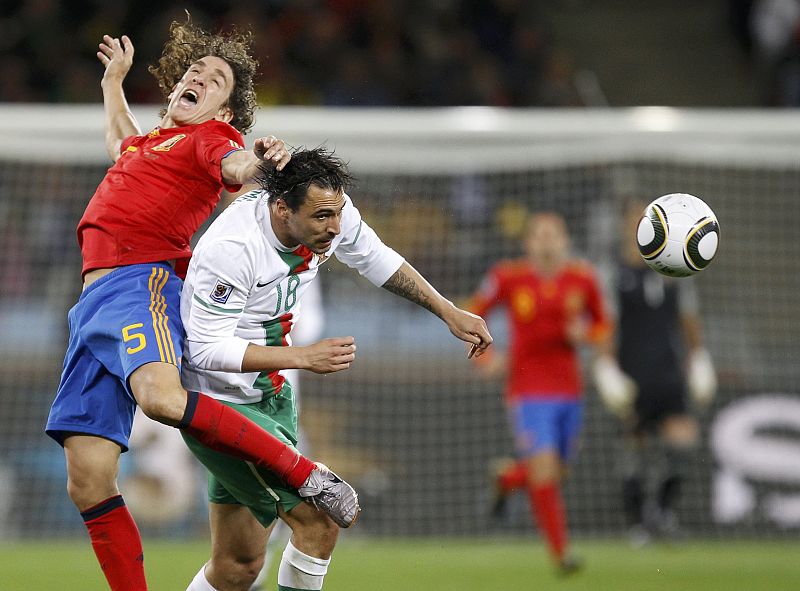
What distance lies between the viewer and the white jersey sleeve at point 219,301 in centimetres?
420

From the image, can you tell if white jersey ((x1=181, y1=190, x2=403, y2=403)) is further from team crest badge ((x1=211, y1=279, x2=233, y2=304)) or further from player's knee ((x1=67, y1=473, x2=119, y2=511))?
player's knee ((x1=67, y1=473, x2=119, y2=511))

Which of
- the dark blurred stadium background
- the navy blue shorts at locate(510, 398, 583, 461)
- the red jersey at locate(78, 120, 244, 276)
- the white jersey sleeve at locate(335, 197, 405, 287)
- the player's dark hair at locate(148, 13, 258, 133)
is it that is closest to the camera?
the red jersey at locate(78, 120, 244, 276)

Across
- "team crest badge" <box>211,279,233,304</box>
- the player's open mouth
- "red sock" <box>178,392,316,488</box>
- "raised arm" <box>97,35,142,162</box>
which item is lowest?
"red sock" <box>178,392,316,488</box>

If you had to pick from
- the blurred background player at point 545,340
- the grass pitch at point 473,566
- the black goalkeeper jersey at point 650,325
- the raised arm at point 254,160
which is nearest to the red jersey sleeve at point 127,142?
the raised arm at point 254,160

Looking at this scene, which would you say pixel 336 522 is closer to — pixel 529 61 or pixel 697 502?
pixel 697 502

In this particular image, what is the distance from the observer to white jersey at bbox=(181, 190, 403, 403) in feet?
13.8

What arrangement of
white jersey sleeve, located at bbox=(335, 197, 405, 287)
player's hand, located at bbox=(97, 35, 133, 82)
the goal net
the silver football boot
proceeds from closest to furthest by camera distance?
the silver football boot
white jersey sleeve, located at bbox=(335, 197, 405, 287)
player's hand, located at bbox=(97, 35, 133, 82)
the goal net

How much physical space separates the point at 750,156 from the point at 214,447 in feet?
20.0

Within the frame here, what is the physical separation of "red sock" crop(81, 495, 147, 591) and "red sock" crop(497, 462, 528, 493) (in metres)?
4.21

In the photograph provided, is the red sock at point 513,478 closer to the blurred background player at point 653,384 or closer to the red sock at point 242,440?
the blurred background player at point 653,384

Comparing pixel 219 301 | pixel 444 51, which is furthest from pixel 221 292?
pixel 444 51

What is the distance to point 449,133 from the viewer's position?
29.3 ft

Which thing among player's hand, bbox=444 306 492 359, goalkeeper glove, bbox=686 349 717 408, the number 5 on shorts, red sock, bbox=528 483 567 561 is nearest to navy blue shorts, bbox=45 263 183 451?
the number 5 on shorts

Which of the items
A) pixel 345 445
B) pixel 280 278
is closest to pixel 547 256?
pixel 345 445
